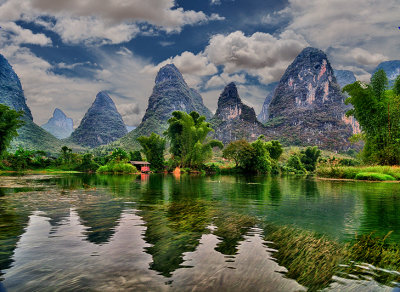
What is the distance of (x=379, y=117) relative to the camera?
29.0 meters

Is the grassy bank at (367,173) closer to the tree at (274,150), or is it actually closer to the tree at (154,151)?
the tree at (274,150)

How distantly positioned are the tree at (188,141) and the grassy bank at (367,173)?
27.4m

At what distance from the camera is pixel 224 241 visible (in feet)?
18.9

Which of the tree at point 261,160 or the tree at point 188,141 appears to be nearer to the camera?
the tree at point 188,141

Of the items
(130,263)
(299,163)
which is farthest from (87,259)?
(299,163)

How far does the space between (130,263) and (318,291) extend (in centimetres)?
288

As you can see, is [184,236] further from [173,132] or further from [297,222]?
[173,132]

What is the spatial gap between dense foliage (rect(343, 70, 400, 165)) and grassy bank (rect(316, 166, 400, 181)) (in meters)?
2.44

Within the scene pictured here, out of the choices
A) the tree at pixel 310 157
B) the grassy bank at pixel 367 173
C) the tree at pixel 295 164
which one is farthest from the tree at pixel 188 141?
the tree at pixel 310 157

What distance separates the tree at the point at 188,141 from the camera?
53875mm

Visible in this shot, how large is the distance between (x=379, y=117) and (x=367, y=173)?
7.06 meters

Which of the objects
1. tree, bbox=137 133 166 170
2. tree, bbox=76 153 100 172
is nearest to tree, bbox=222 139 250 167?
tree, bbox=137 133 166 170

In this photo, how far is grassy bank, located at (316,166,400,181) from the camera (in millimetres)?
25656

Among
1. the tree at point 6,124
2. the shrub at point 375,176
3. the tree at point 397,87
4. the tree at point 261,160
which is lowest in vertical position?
the shrub at point 375,176
